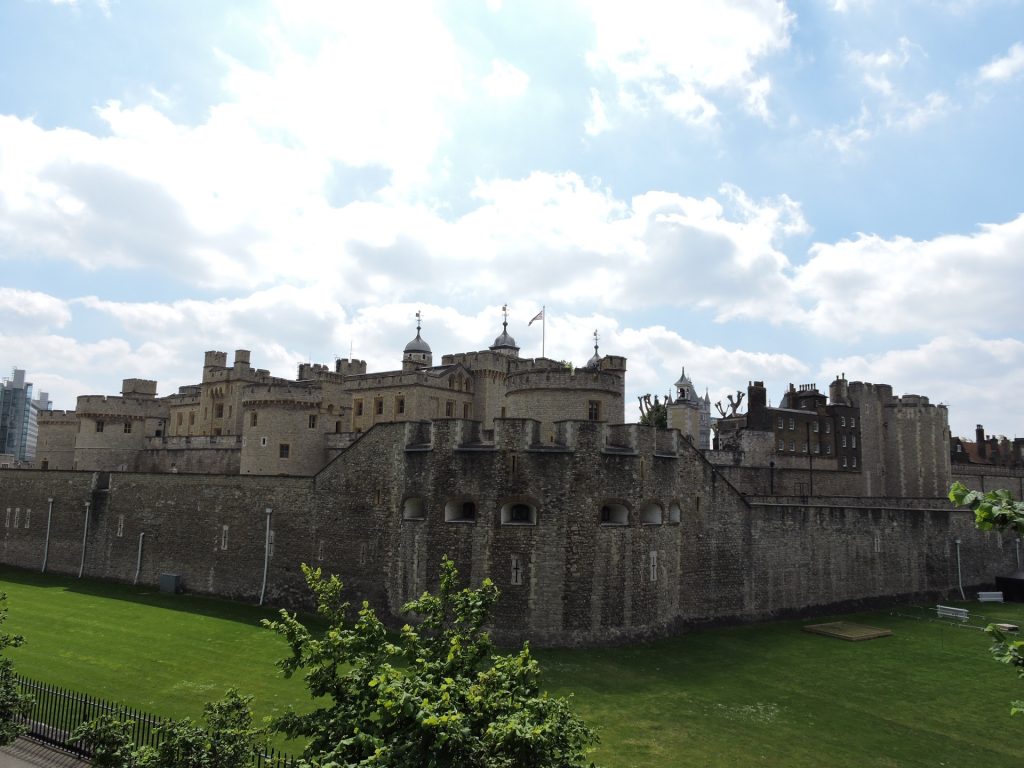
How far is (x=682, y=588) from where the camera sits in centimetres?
3073

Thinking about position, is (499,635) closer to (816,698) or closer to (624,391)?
(816,698)

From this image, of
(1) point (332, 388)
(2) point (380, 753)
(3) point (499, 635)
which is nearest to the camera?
(2) point (380, 753)

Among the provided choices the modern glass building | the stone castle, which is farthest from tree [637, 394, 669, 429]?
the modern glass building

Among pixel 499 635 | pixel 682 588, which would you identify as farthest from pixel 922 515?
pixel 499 635

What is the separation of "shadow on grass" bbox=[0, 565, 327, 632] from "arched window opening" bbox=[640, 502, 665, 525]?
13535mm

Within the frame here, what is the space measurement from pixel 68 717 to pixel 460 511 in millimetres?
14180

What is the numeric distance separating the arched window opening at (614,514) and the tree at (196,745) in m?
18.1

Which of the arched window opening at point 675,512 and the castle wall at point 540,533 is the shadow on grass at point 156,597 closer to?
the castle wall at point 540,533

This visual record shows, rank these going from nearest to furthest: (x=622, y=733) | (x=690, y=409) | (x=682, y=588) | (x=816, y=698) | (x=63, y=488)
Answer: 1. (x=622, y=733)
2. (x=816, y=698)
3. (x=682, y=588)
4. (x=63, y=488)
5. (x=690, y=409)

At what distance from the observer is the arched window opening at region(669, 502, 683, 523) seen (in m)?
30.0

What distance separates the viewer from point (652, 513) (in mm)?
29047

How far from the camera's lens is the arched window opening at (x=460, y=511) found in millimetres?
28000

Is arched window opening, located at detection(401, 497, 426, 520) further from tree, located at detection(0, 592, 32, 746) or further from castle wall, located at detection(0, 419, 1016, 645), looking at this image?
tree, located at detection(0, 592, 32, 746)

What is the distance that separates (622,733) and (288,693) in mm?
9488
